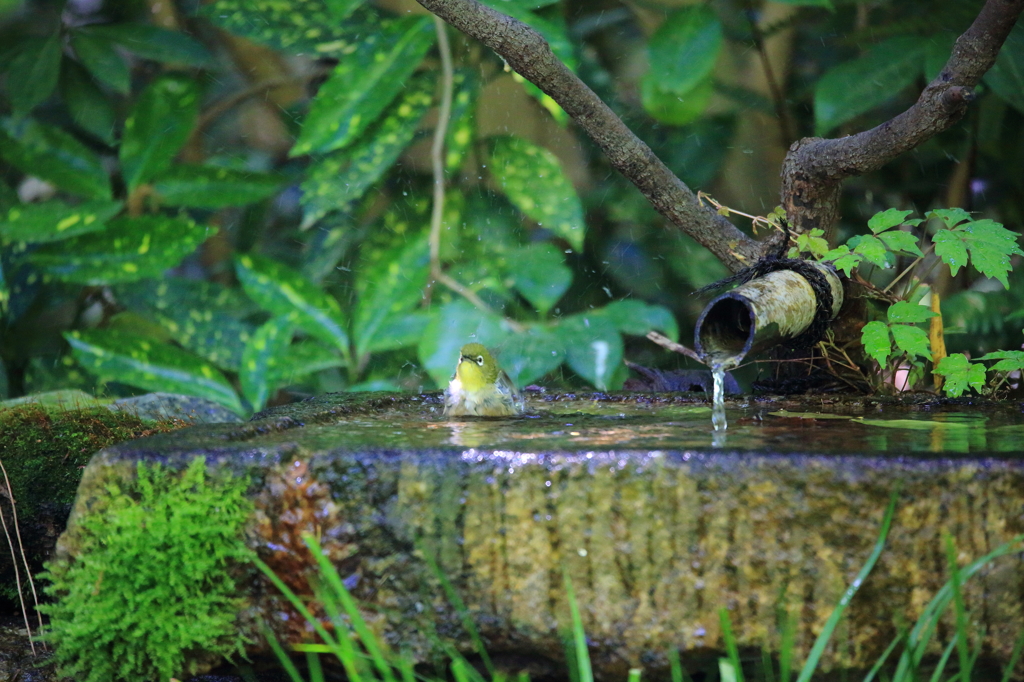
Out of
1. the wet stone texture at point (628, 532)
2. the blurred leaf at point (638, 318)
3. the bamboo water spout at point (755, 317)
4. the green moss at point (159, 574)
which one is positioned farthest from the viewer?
the blurred leaf at point (638, 318)

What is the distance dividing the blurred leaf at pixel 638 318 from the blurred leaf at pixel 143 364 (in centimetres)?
136

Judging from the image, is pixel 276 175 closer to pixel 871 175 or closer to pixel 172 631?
pixel 871 175

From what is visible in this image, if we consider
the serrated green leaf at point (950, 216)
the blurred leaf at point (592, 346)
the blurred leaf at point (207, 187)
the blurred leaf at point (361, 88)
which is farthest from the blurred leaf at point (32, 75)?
the serrated green leaf at point (950, 216)

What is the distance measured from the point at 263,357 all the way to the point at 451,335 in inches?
28.4

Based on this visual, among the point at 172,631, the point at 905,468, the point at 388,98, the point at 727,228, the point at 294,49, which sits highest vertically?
the point at 294,49

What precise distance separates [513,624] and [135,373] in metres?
2.59

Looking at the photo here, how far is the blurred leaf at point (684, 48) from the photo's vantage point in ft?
10.6

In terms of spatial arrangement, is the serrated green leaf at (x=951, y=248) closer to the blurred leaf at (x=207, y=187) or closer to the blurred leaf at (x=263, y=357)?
the blurred leaf at (x=263, y=357)

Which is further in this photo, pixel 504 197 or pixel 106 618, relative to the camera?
pixel 504 197

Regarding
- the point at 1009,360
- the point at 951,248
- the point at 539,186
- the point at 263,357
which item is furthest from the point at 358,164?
the point at 1009,360

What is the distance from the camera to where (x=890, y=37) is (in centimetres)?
321

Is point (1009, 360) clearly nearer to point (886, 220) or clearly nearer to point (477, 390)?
point (886, 220)

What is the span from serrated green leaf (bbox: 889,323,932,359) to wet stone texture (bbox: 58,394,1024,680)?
58cm

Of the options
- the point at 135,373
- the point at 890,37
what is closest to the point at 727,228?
the point at 890,37
